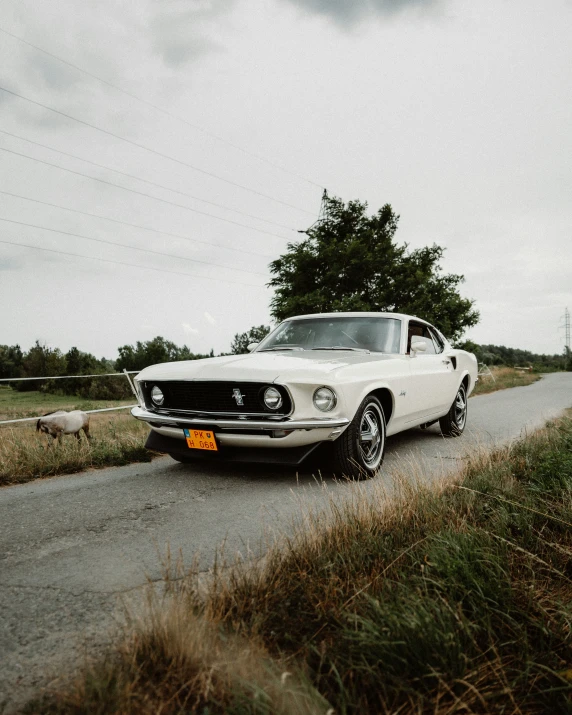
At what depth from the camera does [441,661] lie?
1530mm

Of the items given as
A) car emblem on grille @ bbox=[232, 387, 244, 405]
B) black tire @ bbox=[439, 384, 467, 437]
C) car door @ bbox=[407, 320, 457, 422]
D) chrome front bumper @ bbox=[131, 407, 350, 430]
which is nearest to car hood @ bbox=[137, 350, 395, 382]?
car emblem on grille @ bbox=[232, 387, 244, 405]

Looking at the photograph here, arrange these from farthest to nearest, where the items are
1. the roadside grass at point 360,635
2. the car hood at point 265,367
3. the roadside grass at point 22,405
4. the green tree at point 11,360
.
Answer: the green tree at point 11,360 < the roadside grass at point 22,405 < the car hood at point 265,367 < the roadside grass at point 360,635

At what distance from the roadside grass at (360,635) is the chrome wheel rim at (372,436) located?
1955 mm

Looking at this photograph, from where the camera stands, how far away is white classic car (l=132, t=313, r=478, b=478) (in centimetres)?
414

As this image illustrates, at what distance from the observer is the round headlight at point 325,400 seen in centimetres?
414

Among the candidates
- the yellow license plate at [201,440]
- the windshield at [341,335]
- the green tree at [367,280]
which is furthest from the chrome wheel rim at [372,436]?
the green tree at [367,280]

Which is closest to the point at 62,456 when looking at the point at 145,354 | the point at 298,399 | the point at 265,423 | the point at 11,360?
the point at 265,423

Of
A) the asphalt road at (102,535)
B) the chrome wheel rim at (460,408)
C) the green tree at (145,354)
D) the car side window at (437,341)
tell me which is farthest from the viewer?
the green tree at (145,354)

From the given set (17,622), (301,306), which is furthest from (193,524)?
(301,306)

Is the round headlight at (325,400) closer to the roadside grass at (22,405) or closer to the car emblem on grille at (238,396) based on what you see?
the car emblem on grille at (238,396)

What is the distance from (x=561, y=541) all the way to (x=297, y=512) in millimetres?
1468

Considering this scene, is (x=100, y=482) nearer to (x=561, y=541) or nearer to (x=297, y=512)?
(x=297, y=512)

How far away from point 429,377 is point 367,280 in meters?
24.8

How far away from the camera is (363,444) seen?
4.63m
